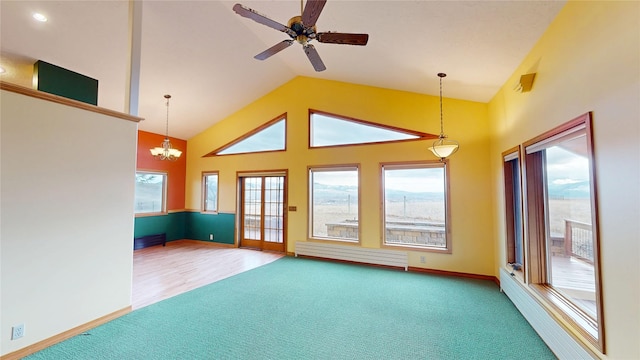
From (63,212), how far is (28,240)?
0.34 m

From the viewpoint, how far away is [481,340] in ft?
8.45

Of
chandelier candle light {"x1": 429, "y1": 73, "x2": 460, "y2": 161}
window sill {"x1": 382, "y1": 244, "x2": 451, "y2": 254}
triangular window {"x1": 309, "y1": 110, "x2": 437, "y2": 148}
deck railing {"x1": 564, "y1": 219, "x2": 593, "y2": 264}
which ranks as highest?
triangular window {"x1": 309, "y1": 110, "x2": 437, "y2": 148}

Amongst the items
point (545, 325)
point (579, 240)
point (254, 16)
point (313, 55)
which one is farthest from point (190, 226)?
point (579, 240)

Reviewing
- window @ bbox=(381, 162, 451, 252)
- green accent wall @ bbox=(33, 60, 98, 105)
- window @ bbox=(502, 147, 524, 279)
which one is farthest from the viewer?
window @ bbox=(381, 162, 451, 252)

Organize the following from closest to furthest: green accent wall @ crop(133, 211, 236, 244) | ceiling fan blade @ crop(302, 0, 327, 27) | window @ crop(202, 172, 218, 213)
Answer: ceiling fan blade @ crop(302, 0, 327, 27)
green accent wall @ crop(133, 211, 236, 244)
window @ crop(202, 172, 218, 213)

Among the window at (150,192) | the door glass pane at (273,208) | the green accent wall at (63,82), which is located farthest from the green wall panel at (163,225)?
the green accent wall at (63,82)

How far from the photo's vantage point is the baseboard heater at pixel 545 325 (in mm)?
2070

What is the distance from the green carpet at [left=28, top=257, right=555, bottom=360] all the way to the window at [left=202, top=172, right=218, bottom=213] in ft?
12.1

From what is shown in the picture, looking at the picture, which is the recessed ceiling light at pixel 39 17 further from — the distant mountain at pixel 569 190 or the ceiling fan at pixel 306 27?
the distant mountain at pixel 569 190

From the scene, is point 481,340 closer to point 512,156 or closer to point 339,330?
point 339,330

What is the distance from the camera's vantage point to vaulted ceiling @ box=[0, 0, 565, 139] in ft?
8.75

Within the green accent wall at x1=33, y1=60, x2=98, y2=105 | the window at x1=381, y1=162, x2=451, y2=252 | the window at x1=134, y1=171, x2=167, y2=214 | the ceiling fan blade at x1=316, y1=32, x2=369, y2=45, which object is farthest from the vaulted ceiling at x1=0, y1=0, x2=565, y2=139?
the window at x1=134, y1=171, x2=167, y2=214

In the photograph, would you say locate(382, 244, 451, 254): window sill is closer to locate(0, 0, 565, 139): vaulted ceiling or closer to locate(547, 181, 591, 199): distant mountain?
locate(547, 181, 591, 199): distant mountain

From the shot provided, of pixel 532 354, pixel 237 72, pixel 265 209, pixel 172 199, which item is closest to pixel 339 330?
pixel 532 354
